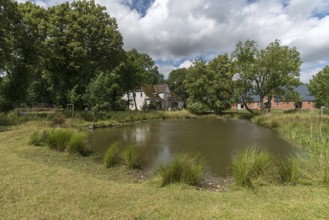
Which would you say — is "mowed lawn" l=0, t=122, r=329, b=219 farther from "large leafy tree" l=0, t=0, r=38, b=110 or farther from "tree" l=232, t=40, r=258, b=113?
"tree" l=232, t=40, r=258, b=113

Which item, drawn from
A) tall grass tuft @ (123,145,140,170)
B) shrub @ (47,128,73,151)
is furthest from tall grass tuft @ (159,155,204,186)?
shrub @ (47,128,73,151)

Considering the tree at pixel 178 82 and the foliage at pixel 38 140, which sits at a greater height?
the tree at pixel 178 82

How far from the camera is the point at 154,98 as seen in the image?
155 ft

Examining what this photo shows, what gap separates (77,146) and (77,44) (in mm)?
17636

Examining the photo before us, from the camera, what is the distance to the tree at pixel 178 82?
6225 cm

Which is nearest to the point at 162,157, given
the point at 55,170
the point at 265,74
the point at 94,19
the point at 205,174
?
the point at 205,174

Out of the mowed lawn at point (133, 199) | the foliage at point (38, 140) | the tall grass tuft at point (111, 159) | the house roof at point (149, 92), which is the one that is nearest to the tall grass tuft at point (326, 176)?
the mowed lawn at point (133, 199)

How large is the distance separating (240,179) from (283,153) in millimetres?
5376

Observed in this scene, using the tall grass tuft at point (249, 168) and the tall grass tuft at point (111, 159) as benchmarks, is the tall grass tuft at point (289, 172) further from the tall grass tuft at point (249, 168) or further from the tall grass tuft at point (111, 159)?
the tall grass tuft at point (111, 159)

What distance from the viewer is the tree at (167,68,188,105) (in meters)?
62.2

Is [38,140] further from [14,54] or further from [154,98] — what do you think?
[154,98]

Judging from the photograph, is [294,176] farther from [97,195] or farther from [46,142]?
[46,142]

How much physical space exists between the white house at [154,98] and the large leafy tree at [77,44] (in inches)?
520

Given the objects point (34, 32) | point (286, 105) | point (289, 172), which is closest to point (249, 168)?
point (289, 172)
